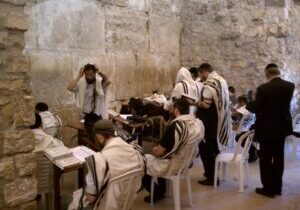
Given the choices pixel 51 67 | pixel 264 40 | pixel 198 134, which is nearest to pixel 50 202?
pixel 198 134

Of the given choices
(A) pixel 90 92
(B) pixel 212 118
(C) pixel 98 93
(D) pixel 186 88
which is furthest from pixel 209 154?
(A) pixel 90 92

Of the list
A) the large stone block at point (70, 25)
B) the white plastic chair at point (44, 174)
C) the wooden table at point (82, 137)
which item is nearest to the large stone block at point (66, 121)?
the large stone block at point (70, 25)

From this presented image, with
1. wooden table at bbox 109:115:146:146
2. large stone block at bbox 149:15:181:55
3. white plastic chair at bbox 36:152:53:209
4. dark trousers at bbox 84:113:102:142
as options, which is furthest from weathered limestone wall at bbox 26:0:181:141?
white plastic chair at bbox 36:152:53:209

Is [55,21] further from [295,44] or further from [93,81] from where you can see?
[295,44]

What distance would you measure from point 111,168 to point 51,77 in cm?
402

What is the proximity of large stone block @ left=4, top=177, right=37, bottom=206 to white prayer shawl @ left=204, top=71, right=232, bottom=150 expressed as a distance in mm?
2599

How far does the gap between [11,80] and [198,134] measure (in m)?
1.79

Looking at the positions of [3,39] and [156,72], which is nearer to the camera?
[3,39]

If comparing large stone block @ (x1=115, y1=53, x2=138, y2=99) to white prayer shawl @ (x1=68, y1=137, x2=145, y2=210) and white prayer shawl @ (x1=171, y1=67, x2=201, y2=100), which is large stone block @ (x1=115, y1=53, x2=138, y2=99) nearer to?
white prayer shawl @ (x1=171, y1=67, x2=201, y2=100)

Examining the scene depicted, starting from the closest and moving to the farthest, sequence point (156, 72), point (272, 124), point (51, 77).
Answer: point (272, 124), point (51, 77), point (156, 72)

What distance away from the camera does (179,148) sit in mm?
3932

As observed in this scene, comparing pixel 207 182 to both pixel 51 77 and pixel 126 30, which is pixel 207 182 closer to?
pixel 51 77

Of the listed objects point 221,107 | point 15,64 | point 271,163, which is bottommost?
point 271,163

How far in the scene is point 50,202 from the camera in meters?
3.76
